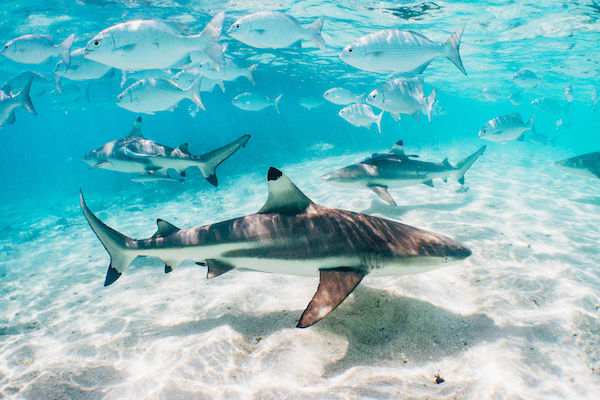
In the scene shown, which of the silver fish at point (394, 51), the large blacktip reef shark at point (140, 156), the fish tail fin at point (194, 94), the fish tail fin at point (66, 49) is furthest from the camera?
the fish tail fin at point (66, 49)

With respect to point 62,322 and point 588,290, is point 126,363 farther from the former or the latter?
point 588,290

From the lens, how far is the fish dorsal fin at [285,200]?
3.09m

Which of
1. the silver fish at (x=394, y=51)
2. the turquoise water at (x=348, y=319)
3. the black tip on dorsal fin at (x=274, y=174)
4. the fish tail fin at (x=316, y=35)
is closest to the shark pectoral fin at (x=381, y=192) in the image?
the turquoise water at (x=348, y=319)

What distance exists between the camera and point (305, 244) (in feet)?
9.67

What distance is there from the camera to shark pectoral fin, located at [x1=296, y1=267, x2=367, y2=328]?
2324 mm

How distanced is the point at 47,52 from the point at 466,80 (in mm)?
43237

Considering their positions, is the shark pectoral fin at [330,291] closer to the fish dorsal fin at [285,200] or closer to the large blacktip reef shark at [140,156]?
the fish dorsal fin at [285,200]

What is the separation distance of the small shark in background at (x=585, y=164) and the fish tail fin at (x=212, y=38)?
1214 cm

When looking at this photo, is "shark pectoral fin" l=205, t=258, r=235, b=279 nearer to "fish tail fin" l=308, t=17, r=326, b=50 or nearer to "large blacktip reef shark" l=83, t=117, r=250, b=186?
"large blacktip reef shark" l=83, t=117, r=250, b=186

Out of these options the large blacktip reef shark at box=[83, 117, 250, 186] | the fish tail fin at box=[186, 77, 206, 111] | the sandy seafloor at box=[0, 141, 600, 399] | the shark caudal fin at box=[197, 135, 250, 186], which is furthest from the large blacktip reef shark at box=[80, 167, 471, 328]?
the fish tail fin at box=[186, 77, 206, 111]

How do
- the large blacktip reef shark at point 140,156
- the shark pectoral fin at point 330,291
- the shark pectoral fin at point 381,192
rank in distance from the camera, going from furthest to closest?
the shark pectoral fin at point 381,192
the large blacktip reef shark at point 140,156
the shark pectoral fin at point 330,291

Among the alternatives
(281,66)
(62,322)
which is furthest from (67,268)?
(281,66)

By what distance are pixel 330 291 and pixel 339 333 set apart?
0.77 meters

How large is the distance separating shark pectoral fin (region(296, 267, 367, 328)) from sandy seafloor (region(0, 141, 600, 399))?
0.56 metres
